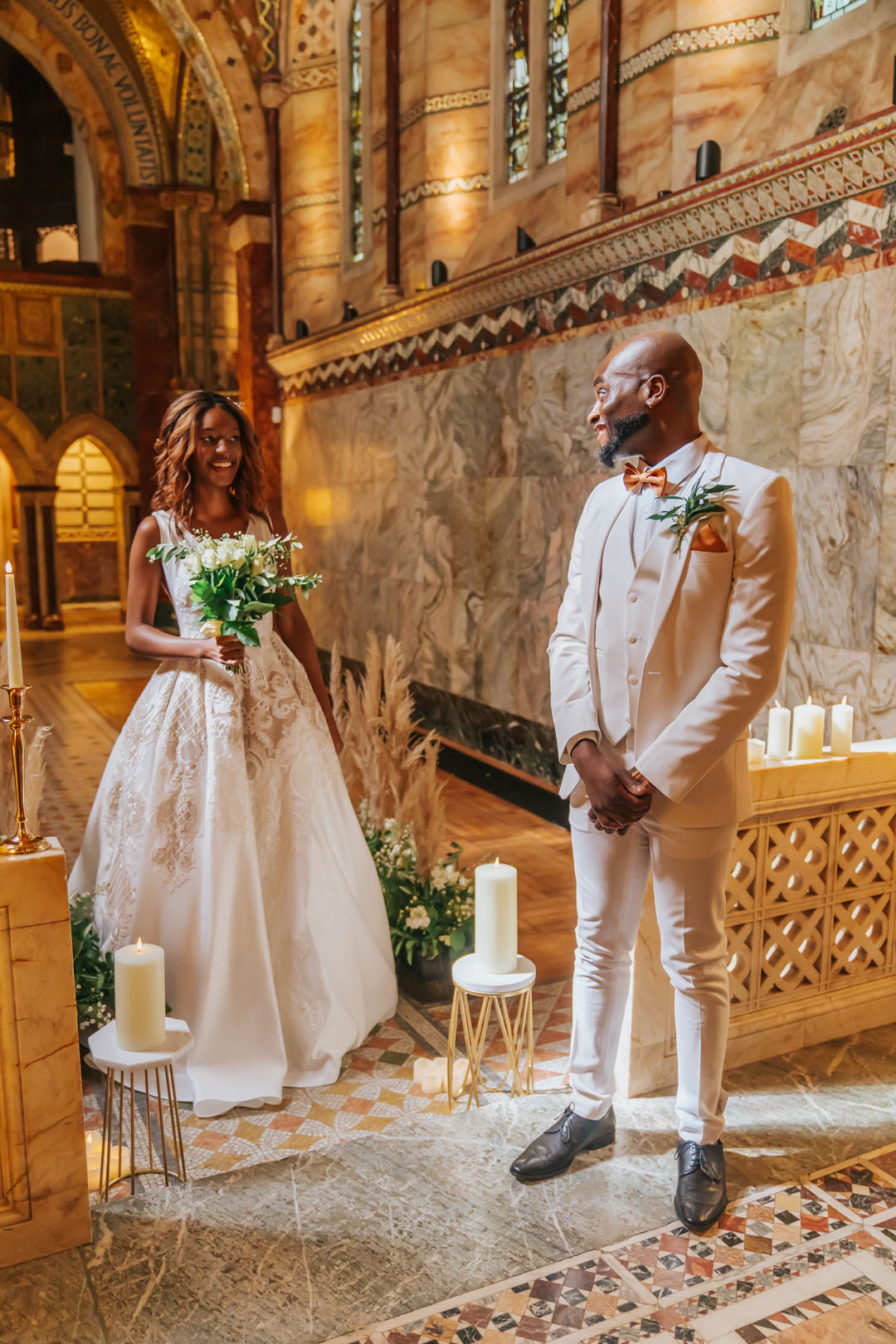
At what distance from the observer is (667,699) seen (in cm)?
223

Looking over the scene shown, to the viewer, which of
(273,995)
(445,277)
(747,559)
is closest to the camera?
(747,559)

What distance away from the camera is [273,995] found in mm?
3131

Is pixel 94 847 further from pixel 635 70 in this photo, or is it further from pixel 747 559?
pixel 635 70

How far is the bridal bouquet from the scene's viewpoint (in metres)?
2.97

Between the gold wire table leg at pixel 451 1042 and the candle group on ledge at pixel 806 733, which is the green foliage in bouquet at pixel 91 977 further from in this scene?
the candle group on ledge at pixel 806 733

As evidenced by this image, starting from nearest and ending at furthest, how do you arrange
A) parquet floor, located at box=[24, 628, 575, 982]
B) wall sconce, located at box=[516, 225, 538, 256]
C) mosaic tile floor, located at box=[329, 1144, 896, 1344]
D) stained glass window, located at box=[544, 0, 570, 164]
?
mosaic tile floor, located at box=[329, 1144, 896, 1344]
parquet floor, located at box=[24, 628, 575, 982]
wall sconce, located at box=[516, 225, 538, 256]
stained glass window, located at box=[544, 0, 570, 164]

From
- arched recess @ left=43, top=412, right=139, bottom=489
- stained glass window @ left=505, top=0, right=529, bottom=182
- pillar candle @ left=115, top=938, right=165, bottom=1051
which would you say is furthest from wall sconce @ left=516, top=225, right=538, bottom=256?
arched recess @ left=43, top=412, right=139, bottom=489

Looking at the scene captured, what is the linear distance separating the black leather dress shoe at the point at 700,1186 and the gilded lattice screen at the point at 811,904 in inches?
24.4

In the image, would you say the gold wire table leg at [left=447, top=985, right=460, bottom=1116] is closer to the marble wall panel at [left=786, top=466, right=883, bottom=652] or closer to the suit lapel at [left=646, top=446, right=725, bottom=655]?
the suit lapel at [left=646, top=446, right=725, bottom=655]

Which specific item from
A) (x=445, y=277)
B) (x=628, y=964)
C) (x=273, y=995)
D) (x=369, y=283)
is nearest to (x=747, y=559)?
(x=628, y=964)

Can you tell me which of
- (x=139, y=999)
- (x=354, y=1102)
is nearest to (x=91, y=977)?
(x=354, y=1102)

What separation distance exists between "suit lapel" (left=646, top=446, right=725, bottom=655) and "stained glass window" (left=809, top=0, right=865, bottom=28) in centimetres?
358

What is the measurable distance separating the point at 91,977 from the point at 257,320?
28.8ft

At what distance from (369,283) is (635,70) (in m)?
4.08
